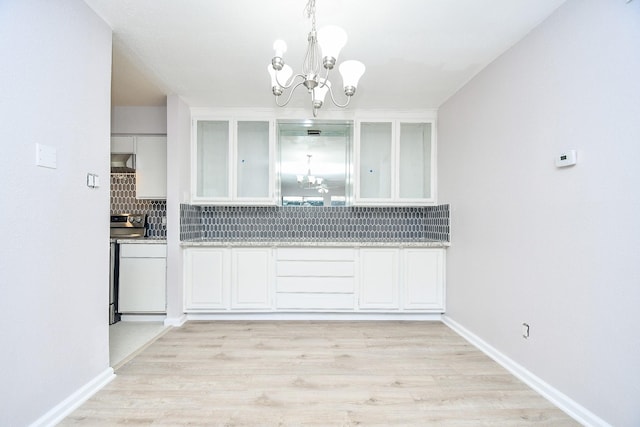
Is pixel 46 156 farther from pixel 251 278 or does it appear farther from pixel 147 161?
pixel 251 278

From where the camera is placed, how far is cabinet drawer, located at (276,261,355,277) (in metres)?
3.42

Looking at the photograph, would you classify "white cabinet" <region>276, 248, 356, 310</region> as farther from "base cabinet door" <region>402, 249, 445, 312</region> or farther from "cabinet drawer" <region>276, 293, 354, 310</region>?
"base cabinet door" <region>402, 249, 445, 312</region>

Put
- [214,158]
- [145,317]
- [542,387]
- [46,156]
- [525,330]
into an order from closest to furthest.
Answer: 1. [46,156]
2. [542,387]
3. [525,330]
4. [145,317]
5. [214,158]

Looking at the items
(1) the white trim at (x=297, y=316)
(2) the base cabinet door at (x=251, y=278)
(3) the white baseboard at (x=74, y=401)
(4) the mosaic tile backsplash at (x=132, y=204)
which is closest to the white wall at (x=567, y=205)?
(1) the white trim at (x=297, y=316)

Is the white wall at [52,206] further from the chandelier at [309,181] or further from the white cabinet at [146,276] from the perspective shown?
the chandelier at [309,181]

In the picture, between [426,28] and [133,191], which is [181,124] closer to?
[133,191]

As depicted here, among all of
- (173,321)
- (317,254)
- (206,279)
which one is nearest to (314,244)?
(317,254)

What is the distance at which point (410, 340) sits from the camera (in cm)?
288

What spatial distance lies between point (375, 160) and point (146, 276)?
2.91m

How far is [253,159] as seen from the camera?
368 centimetres

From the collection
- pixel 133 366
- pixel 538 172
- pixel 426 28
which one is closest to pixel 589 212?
pixel 538 172

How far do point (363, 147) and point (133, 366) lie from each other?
3109mm

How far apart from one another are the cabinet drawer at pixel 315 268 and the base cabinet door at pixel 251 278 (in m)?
0.16

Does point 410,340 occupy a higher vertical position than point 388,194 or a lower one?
lower
